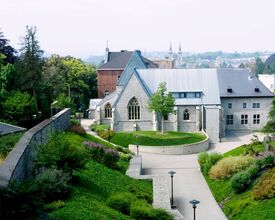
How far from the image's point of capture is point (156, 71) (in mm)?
53938

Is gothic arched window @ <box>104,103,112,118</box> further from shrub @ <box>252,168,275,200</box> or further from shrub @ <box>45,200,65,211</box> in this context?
shrub @ <box>45,200,65,211</box>

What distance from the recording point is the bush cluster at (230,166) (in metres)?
30.4

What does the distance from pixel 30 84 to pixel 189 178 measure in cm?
1933

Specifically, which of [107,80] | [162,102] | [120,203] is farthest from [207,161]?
[107,80]

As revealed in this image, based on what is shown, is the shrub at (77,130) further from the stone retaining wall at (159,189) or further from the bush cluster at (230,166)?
the bush cluster at (230,166)

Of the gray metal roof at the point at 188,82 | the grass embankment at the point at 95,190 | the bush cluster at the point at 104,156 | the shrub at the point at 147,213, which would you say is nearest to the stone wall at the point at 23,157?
the grass embankment at the point at 95,190

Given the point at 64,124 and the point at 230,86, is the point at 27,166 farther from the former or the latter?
the point at 230,86

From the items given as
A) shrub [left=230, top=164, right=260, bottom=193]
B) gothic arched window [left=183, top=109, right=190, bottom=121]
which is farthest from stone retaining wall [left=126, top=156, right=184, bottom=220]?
gothic arched window [left=183, top=109, right=190, bottom=121]

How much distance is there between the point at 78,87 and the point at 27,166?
56219mm

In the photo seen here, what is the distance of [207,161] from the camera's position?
33.8 metres

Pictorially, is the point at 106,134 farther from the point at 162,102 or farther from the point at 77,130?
the point at 77,130

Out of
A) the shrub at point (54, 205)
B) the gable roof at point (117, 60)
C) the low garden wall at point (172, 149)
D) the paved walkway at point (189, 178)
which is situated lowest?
the paved walkway at point (189, 178)

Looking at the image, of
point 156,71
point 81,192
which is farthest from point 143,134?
point 81,192

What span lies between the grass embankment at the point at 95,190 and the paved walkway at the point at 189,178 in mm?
2149
